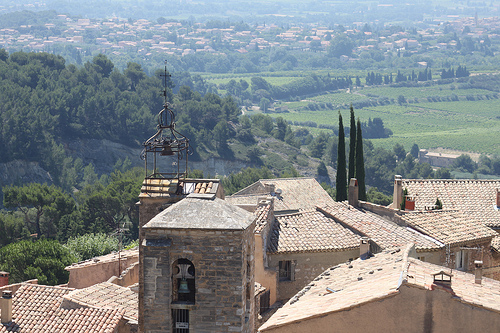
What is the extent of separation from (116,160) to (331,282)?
76.6 metres

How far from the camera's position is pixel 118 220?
5222cm

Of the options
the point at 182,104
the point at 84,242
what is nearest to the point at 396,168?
the point at 182,104

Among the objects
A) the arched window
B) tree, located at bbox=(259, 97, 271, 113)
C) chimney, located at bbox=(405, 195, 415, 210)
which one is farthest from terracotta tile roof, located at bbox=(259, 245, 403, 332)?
tree, located at bbox=(259, 97, 271, 113)

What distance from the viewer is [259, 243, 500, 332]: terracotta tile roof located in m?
13.3

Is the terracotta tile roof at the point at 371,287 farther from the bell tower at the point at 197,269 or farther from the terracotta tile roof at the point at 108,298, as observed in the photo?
the terracotta tile roof at the point at 108,298

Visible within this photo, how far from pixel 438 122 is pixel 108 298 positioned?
156m

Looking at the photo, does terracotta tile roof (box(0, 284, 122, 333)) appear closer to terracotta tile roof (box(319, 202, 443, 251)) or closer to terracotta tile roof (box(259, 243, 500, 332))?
terracotta tile roof (box(259, 243, 500, 332))

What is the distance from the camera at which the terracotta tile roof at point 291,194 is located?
120 feet

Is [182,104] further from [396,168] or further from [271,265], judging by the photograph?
[271,265]

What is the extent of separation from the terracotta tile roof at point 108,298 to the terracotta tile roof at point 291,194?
584 inches

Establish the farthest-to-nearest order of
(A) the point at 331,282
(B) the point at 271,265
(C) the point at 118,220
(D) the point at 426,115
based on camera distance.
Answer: (D) the point at 426,115
(C) the point at 118,220
(B) the point at 271,265
(A) the point at 331,282

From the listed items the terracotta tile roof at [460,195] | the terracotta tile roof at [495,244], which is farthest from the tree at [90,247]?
the terracotta tile roof at [495,244]

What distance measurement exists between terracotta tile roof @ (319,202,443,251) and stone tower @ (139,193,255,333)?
29.1 feet

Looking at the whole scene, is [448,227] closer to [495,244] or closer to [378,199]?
[495,244]
